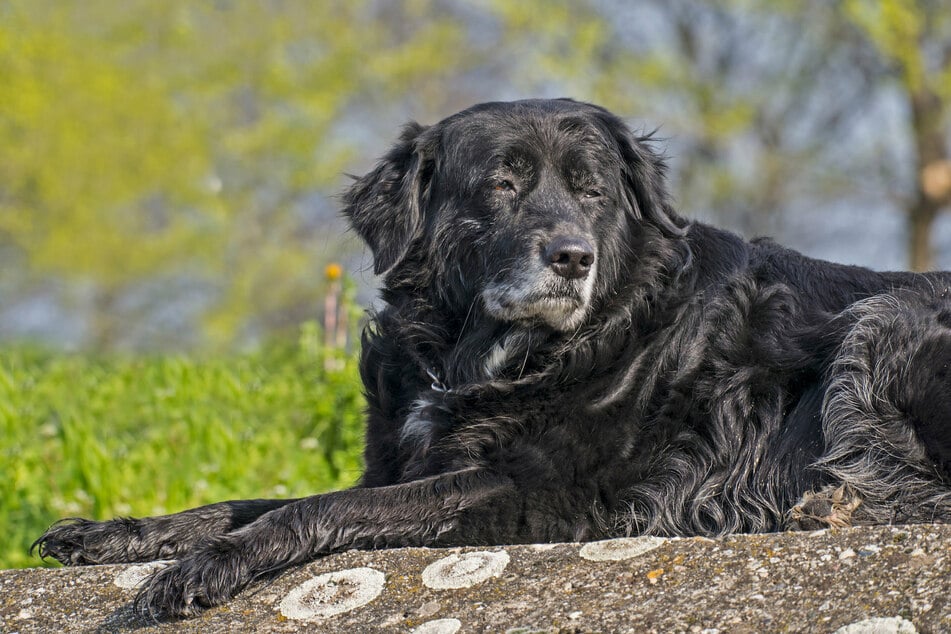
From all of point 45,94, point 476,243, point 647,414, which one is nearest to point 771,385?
point 647,414

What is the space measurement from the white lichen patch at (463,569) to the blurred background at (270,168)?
5.90ft

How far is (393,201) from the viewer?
452cm

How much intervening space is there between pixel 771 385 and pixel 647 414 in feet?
1.63

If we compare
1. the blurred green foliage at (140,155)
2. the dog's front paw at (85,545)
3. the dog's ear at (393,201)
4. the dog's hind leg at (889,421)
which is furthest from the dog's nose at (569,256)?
the blurred green foliage at (140,155)

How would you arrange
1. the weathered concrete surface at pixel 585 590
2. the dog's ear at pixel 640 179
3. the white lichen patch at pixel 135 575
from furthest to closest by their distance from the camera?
the dog's ear at pixel 640 179 < the white lichen patch at pixel 135 575 < the weathered concrete surface at pixel 585 590

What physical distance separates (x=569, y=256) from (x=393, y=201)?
994 mm

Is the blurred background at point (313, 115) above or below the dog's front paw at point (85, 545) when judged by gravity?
above

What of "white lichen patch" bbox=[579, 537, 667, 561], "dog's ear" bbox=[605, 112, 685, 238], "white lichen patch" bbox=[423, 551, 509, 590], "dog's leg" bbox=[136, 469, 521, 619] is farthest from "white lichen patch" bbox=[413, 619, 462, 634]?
"dog's ear" bbox=[605, 112, 685, 238]

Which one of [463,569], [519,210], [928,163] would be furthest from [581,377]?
[928,163]

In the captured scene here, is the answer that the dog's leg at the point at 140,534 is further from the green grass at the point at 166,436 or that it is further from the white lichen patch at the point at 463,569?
the green grass at the point at 166,436

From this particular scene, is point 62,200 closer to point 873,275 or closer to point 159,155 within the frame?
point 159,155

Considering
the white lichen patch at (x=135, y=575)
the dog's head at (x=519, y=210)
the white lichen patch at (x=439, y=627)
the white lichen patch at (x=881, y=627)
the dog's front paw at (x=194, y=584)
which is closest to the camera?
the white lichen patch at (x=881, y=627)

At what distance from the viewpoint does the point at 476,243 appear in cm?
423

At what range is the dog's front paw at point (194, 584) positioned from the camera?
3.14 m
